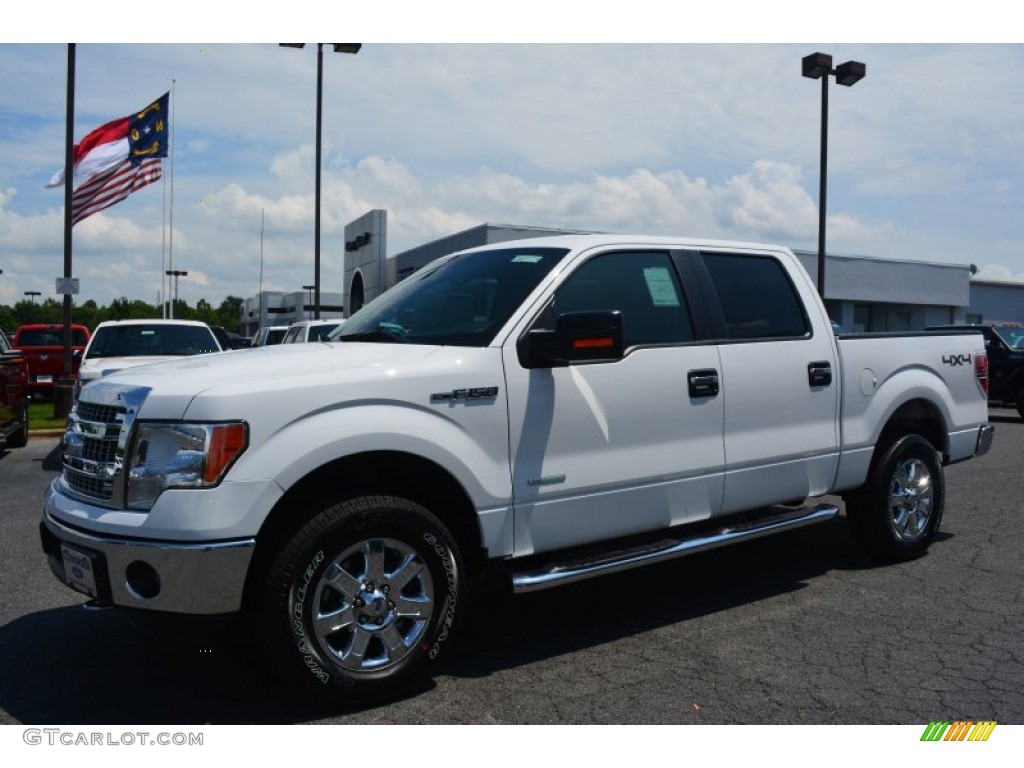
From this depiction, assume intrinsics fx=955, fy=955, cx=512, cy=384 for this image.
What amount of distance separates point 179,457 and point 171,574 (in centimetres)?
43

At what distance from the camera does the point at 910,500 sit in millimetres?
6215

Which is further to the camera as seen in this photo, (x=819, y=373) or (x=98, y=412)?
(x=819, y=373)

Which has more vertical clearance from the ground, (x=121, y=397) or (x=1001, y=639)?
(x=121, y=397)

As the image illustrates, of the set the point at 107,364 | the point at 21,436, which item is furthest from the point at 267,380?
the point at 21,436

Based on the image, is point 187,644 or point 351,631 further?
point 187,644

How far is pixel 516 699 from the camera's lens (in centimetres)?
389

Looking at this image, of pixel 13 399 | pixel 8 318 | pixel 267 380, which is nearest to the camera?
pixel 267 380

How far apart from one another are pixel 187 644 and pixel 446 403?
1.85m

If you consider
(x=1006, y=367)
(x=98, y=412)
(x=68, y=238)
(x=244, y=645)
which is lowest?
(x=244, y=645)

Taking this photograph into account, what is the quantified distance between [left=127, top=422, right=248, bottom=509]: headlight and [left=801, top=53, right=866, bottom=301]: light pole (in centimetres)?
1945

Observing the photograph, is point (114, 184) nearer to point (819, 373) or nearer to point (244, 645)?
point (244, 645)

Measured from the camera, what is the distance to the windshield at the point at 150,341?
1218cm

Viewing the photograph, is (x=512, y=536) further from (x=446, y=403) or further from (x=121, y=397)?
(x=121, y=397)

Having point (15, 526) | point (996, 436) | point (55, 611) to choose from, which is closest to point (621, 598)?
point (55, 611)
